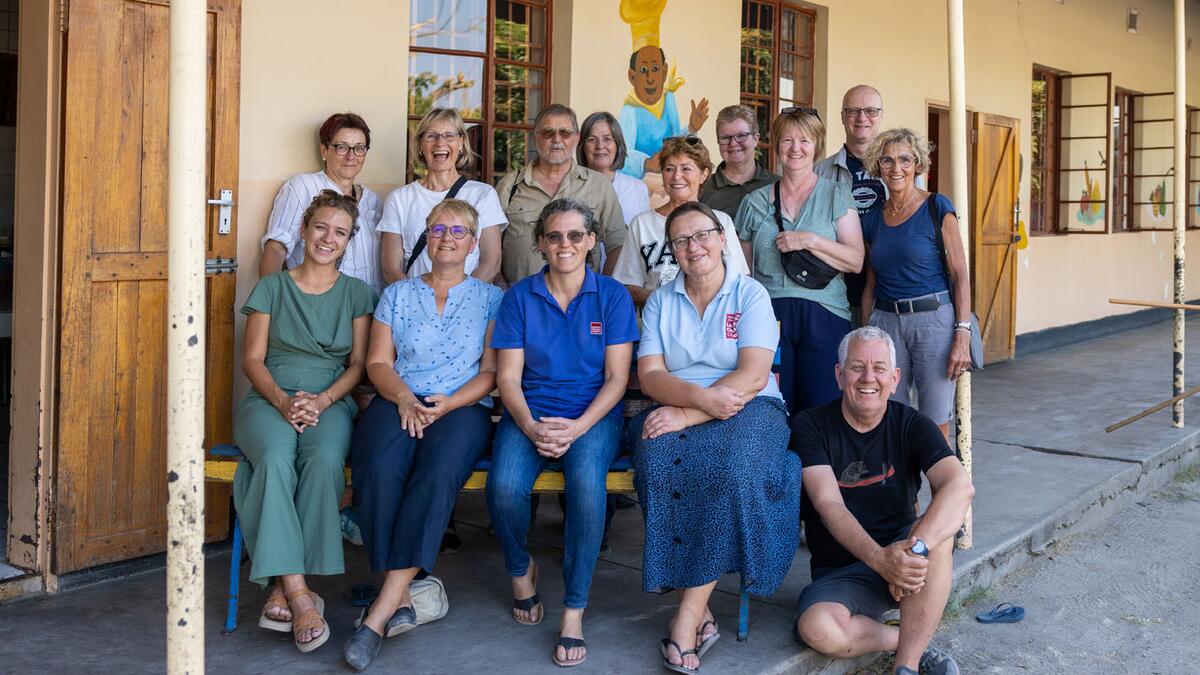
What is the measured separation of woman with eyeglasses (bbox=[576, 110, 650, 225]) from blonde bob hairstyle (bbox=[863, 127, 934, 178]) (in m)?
0.99

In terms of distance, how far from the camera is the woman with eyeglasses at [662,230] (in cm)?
404

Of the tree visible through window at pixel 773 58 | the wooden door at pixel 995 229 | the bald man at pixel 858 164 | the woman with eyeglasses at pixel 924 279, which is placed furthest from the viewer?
the wooden door at pixel 995 229

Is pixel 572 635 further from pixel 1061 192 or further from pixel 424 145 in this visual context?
pixel 1061 192

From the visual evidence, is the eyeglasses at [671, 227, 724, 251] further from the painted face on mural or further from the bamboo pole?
the painted face on mural

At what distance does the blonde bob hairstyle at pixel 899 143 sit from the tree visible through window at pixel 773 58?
2.95 m

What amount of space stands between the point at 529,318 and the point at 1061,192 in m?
8.92

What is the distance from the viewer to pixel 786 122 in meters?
4.05

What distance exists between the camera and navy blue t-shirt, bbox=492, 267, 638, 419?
3.61 metres

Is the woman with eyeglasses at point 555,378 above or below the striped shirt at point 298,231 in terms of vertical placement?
below

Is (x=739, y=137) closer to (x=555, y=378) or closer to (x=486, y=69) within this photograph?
(x=555, y=378)

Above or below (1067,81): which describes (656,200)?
below

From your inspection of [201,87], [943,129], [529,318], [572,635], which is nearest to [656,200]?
A: [529,318]

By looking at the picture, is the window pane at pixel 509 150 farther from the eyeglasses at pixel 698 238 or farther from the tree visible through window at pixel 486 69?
the eyeglasses at pixel 698 238

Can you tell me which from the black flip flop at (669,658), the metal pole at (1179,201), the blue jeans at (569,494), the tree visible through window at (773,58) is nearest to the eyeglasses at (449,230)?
the blue jeans at (569,494)
